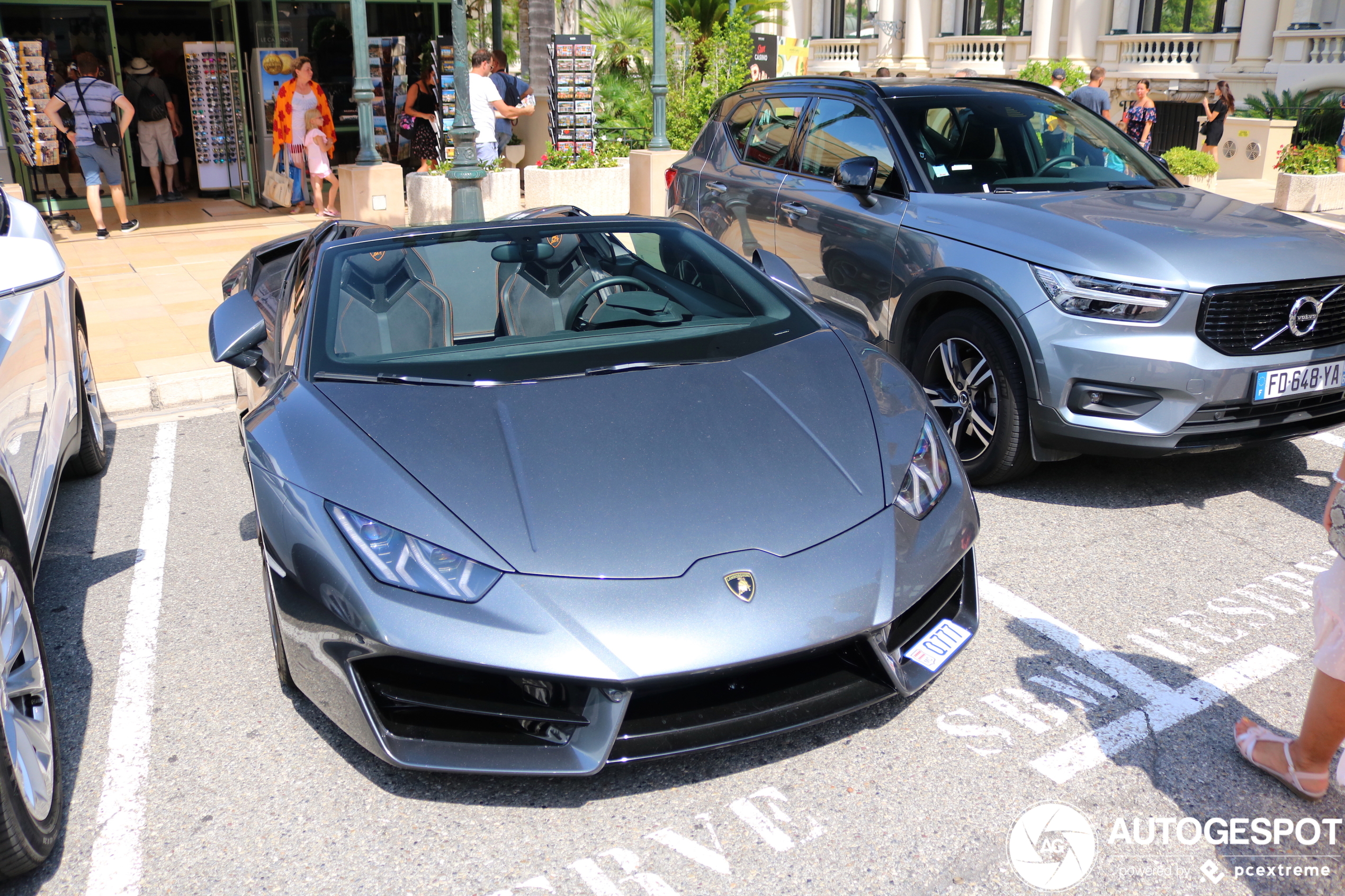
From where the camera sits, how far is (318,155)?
12523mm

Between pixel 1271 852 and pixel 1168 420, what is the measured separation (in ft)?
6.98

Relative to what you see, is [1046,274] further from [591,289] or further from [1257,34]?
[1257,34]

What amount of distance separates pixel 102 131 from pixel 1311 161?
14.7 meters

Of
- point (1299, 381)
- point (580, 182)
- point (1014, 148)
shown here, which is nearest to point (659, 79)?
point (580, 182)

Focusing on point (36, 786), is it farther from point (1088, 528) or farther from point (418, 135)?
point (418, 135)

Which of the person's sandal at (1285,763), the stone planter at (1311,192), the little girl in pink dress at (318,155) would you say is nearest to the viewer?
the person's sandal at (1285,763)

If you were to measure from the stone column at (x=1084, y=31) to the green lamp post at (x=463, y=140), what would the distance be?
25.1m

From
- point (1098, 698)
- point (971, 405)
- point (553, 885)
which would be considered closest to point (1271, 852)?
point (1098, 698)

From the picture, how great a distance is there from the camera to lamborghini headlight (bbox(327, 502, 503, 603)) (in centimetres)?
256

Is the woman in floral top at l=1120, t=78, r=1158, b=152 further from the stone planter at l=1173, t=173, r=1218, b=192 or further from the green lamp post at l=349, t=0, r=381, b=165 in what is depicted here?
the green lamp post at l=349, t=0, r=381, b=165

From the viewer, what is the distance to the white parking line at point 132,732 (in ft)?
8.39

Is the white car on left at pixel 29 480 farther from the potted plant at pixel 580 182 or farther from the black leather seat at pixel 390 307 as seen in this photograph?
the potted plant at pixel 580 182

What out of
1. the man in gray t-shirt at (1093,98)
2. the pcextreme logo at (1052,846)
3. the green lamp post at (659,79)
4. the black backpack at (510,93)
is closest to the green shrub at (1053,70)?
the man in gray t-shirt at (1093,98)

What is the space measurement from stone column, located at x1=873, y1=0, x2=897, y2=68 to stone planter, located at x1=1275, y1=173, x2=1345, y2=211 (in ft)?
74.0
